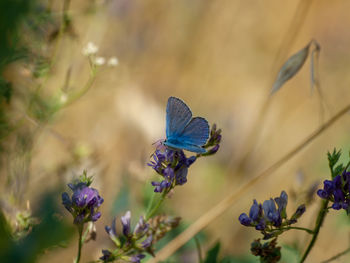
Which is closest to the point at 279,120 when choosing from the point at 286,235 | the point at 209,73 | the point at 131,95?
the point at 209,73

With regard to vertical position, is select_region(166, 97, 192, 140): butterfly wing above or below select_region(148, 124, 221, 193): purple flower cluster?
above

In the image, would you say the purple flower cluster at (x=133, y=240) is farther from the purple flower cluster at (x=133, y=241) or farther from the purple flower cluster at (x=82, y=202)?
the purple flower cluster at (x=82, y=202)

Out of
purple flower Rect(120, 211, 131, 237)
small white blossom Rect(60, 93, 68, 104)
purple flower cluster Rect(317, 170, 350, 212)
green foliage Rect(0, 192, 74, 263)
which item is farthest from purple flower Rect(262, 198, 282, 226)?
small white blossom Rect(60, 93, 68, 104)

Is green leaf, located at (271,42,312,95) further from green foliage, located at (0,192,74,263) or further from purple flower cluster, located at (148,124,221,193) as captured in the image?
green foliage, located at (0,192,74,263)

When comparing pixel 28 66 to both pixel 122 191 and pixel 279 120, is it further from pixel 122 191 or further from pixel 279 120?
pixel 279 120

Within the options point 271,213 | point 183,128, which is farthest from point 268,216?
point 183,128

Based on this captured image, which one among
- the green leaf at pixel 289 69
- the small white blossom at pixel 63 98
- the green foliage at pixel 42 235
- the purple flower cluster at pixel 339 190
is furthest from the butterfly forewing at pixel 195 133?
the small white blossom at pixel 63 98
